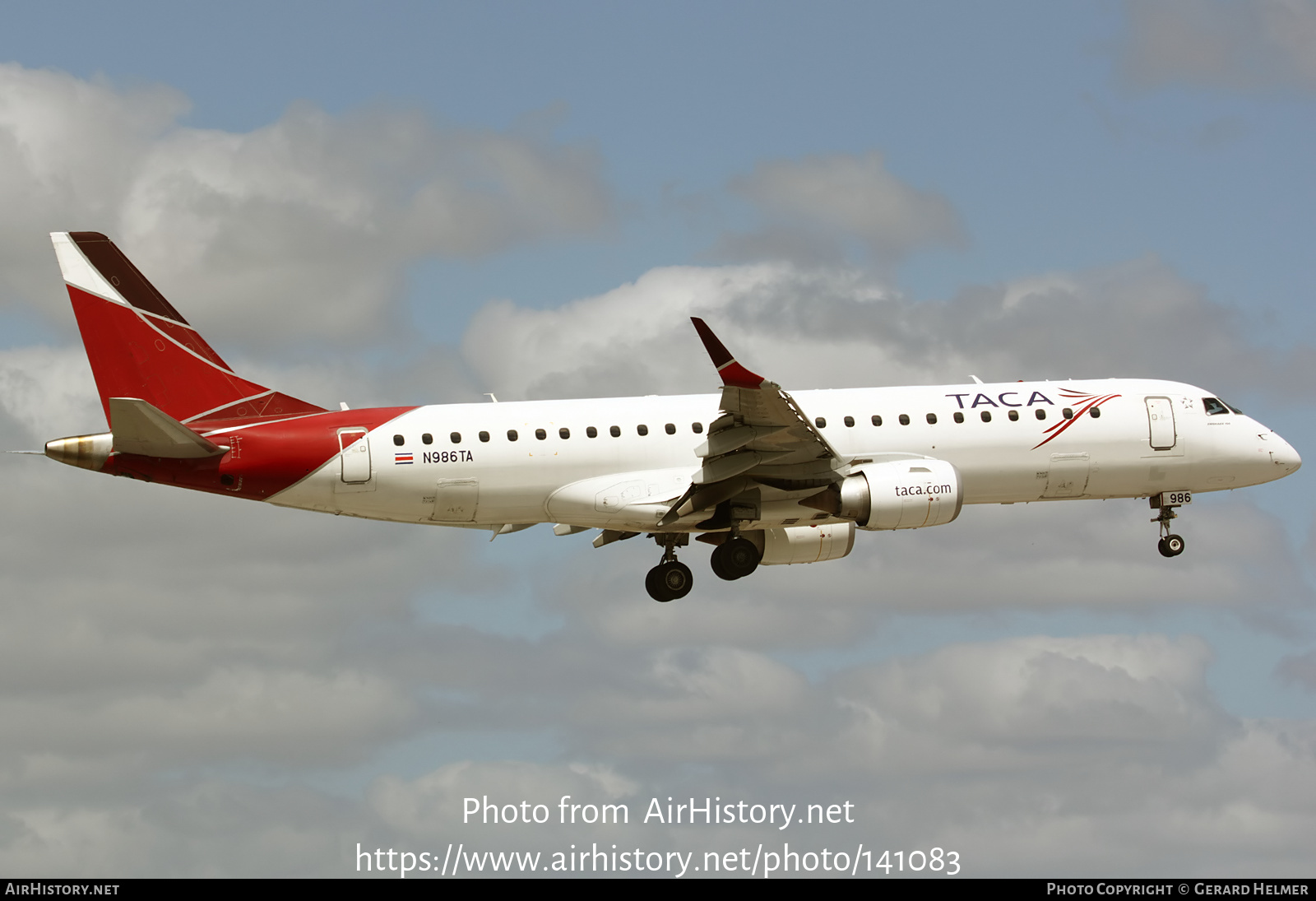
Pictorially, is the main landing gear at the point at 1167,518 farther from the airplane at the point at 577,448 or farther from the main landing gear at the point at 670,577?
the main landing gear at the point at 670,577

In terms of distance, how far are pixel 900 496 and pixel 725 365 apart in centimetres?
754

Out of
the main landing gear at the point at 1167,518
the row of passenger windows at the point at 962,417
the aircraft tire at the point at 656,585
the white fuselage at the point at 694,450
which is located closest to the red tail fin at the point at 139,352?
the white fuselage at the point at 694,450

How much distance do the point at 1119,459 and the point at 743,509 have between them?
11.8m

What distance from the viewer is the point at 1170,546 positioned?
53.2 meters

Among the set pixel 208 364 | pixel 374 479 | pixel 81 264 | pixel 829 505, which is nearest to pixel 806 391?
pixel 829 505

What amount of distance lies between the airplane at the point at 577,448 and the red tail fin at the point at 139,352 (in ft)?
0.15

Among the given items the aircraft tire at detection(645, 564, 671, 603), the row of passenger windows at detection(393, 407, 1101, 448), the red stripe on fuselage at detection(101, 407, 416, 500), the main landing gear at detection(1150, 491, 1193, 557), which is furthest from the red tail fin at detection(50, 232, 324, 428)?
the main landing gear at detection(1150, 491, 1193, 557)

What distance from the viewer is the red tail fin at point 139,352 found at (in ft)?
154

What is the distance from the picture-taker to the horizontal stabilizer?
4338cm

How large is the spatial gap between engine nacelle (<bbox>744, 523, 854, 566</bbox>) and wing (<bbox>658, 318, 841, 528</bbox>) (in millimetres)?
3128

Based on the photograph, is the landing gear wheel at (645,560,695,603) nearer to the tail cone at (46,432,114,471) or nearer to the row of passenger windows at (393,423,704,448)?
the row of passenger windows at (393,423,704,448)

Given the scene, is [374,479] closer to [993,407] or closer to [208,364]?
[208,364]

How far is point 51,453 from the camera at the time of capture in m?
44.2

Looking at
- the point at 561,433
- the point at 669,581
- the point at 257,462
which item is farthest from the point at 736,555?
the point at 257,462
